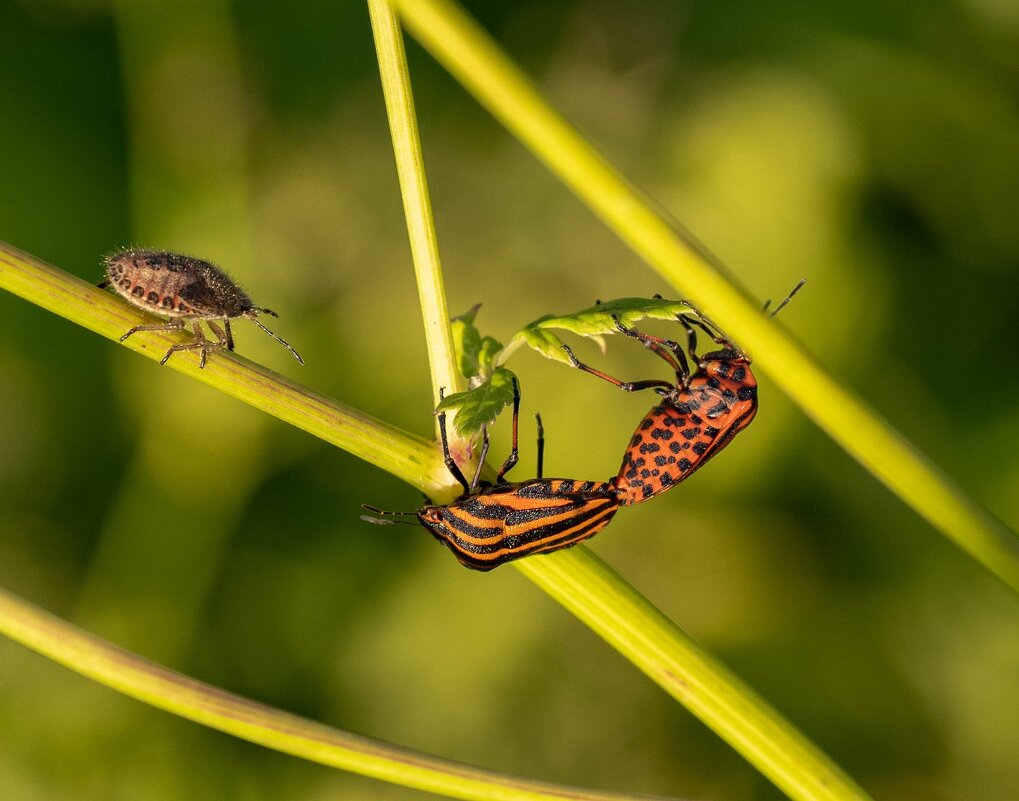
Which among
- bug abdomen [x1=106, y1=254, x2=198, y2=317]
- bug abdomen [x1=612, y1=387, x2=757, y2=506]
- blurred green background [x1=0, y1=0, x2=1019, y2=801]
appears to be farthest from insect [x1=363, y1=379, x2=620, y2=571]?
blurred green background [x1=0, y1=0, x2=1019, y2=801]

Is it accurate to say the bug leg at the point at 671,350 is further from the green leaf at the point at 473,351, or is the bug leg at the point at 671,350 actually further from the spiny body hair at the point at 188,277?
the spiny body hair at the point at 188,277

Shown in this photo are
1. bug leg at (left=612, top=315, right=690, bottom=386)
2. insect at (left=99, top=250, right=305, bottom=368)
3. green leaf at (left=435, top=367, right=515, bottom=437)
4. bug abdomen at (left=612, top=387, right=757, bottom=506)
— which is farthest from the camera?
bug leg at (left=612, top=315, right=690, bottom=386)

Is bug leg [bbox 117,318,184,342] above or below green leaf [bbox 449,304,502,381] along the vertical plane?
below

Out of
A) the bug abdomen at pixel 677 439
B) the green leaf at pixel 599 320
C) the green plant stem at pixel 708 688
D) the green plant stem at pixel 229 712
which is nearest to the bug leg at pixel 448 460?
the green leaf at pixel 599 320

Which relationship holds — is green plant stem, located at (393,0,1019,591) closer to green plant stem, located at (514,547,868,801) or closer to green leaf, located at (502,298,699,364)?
green leaf, located at (502,298,699,364)

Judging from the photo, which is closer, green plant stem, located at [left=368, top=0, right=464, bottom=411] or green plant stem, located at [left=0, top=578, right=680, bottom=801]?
green plant stem, located at [left=368, top=0, right=464, bottom=411]

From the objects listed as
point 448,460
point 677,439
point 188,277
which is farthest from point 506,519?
point 188,277

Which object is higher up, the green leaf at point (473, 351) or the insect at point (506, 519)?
the green leaf at point (473, 351)
